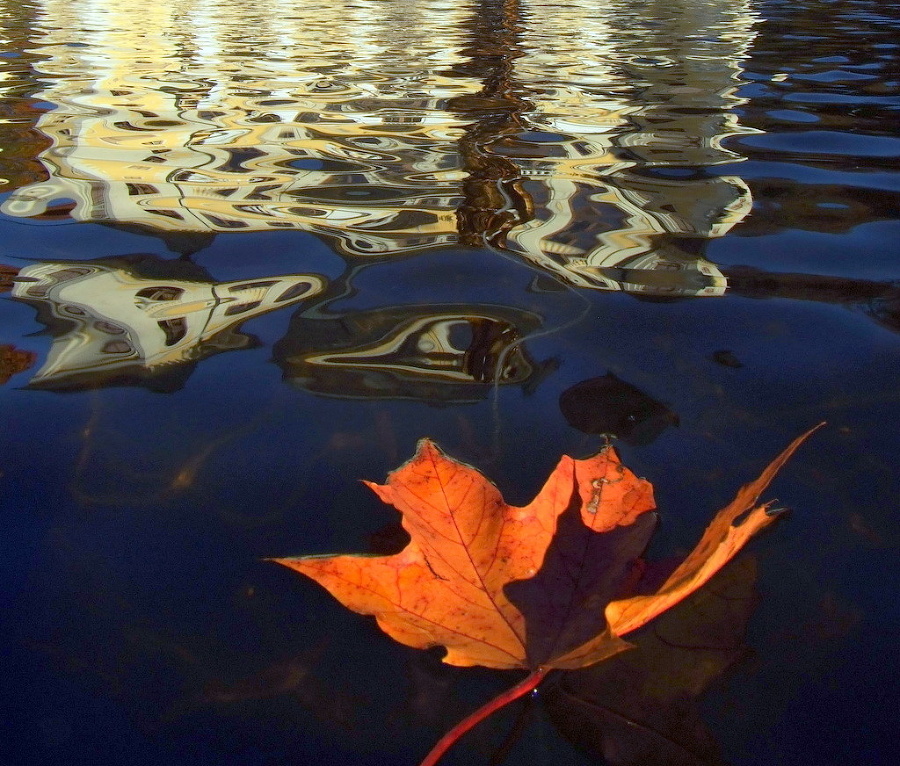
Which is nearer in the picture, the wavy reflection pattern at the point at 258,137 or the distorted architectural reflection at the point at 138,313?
the distorted architectural reflection at the point at 138,313

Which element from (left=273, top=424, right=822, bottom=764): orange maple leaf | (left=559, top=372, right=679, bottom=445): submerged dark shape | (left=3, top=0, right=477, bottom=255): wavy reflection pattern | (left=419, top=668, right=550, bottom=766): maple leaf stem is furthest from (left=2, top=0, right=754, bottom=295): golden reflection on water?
Answer: (left=419, top=668, right=550, bottom=766): maple leaf stem

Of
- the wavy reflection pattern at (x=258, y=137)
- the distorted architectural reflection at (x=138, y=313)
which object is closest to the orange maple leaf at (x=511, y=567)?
the distorted architectural reflection at (x=138, y=313)

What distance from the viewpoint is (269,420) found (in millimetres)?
1087

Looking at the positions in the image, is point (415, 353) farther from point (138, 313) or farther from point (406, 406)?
point (138, 313)

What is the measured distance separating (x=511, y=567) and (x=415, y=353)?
573 millimetres

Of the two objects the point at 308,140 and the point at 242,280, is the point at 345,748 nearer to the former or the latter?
the point at 242,280

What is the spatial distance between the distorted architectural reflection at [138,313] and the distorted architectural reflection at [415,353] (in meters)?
0.12

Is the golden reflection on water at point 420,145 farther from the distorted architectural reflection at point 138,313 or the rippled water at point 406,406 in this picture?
the distorted architectural reflection at point 138,313

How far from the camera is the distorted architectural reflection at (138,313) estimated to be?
3.96 ft

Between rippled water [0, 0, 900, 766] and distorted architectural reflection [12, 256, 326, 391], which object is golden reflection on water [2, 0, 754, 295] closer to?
rippled water [0, 0, 900, 766]

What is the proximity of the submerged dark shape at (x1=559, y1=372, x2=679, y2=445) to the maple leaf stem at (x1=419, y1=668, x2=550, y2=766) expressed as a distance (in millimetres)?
427

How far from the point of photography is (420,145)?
275 cm

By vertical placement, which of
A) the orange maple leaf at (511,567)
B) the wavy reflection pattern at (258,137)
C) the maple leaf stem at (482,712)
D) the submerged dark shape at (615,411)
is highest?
the orange maple leaf at (511,567)

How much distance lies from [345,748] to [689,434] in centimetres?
60
